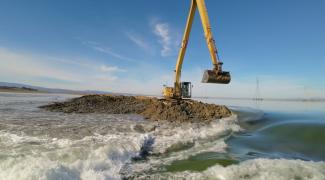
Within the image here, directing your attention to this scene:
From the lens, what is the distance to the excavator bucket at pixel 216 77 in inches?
792

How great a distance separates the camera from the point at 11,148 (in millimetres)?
9141

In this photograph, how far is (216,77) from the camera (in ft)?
66.4

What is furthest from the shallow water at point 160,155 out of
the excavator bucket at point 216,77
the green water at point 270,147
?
the excavator bucket at point 216,77

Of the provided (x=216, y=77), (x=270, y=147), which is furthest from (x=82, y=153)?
(x=216, y=77)

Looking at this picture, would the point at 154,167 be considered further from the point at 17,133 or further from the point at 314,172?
the point at 17,133

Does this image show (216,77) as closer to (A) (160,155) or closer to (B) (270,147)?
(B) (270,147)

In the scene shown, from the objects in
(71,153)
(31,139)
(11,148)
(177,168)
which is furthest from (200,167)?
(31,139)

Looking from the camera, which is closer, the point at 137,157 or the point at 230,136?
the point at 137,157

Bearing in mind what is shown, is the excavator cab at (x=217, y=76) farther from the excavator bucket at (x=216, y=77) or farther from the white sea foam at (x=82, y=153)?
the white sea foam at (x=82, y=153)

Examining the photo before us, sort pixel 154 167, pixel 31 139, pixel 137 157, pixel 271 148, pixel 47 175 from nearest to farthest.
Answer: pixel 47 175 < pixel 154 167 < pixel 137 157 < pixel 31 139 < pixel 271 148

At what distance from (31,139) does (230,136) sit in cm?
911

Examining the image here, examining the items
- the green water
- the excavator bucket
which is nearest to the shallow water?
the green water

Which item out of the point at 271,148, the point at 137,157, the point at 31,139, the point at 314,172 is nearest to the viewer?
the point at 314,172

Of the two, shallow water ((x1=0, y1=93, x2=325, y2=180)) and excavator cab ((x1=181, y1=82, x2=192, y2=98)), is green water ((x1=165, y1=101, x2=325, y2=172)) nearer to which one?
shallow water ((x1=0, y1=93, x2=325, y2=180))
